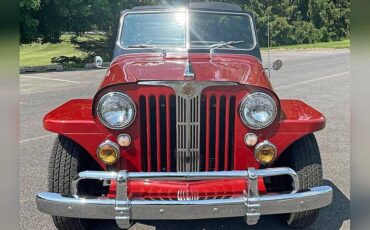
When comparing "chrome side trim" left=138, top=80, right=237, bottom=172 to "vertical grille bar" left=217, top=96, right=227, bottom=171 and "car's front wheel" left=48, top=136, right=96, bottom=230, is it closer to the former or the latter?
"vertical grille bar" left=217, top=96, right=227, bottom=171

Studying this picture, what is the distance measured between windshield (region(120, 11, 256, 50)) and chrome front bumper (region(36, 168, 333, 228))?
1445mm

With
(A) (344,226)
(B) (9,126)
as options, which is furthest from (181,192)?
(B) (9,126)

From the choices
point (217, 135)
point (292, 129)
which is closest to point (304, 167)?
point (292, 129)

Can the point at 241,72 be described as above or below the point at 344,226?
above

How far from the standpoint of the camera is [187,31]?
3758mm

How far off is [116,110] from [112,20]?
17212mm

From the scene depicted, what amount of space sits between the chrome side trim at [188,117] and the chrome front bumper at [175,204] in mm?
209

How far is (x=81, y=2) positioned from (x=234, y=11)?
14.6 metres

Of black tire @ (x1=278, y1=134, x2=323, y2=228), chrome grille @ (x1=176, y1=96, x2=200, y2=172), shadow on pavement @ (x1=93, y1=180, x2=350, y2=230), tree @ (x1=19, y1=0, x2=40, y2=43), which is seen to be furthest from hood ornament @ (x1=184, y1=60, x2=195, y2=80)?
tree @ (x1=19, y1=0, x2=40, y2=43)

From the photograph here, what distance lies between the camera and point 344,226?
3.19 meters

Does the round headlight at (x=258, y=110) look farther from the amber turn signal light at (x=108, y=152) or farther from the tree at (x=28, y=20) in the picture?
the tree at (x=28, y=20)

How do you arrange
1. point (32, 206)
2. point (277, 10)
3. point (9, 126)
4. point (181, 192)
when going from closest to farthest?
1. point (181, 192)
2. point (32, 206)
3. point (9, 126)
4. point (277, 10)

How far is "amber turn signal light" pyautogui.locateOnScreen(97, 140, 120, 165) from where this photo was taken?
280cm

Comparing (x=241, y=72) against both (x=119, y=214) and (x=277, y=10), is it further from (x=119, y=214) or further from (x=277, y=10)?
(x=277, y=10)
